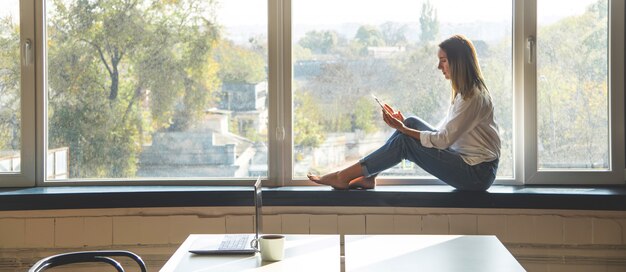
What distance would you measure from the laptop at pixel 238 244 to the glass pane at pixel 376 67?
1364mm

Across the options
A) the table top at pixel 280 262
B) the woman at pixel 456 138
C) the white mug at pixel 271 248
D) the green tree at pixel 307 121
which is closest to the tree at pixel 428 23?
the woman at pixel 456 138

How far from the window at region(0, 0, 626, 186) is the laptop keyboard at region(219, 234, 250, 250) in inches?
47.6

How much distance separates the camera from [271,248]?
2.64m

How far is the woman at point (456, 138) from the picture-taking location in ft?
12.7

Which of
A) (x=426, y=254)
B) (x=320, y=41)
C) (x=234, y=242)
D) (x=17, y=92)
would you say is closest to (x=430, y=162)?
(x=320, y=41)

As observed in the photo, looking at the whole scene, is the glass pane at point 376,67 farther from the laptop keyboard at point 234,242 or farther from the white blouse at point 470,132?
the laptop keyboard at point 234,242

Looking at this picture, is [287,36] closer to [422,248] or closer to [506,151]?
[506,151]

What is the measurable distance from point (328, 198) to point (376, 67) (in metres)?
0.79

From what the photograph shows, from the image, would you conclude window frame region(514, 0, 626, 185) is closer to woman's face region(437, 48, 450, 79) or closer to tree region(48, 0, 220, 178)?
woman's face region(437, 48, 450, 79)

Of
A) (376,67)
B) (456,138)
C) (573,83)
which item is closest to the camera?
(456,138)

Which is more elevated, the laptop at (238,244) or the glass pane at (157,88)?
the glass pane at (157,88)

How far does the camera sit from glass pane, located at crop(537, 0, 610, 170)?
4125 millimetres

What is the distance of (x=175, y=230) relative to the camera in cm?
400

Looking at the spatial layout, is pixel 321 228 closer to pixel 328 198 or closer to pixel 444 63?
pixel 328 198
